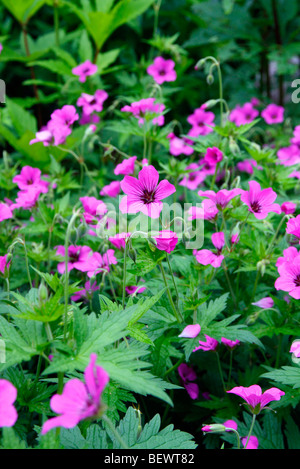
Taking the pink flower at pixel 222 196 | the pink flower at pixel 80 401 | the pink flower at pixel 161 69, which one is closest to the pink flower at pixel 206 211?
the pink flower at pixel 222 196

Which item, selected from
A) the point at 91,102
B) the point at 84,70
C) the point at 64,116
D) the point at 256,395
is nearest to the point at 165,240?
the point at 256,395

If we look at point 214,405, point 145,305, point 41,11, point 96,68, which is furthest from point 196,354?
point 41,11

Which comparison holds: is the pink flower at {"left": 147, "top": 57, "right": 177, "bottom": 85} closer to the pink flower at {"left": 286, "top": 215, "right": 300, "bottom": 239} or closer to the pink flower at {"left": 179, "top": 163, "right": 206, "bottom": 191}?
the pink flower at {"left": 179, "top": 163, "right": 206, "bottom": 191}

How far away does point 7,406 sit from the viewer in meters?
0.91

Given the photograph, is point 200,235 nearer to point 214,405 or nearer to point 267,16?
point 214,405

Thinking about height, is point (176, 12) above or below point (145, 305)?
above

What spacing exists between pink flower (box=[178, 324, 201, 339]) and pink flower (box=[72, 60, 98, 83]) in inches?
68.2

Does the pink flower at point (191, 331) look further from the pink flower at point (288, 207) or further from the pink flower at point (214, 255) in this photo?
the pink flower at point (288, 207)

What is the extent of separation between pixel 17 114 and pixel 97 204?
3.98 ft

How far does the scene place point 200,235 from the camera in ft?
5.67

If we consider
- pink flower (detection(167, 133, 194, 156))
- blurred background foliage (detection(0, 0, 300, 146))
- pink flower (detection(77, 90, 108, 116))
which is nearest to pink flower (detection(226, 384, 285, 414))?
pink flower (detection(167, 133, 194, 156))

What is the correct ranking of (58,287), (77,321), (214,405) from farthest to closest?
(214,405)
(58,287)
(77,321)

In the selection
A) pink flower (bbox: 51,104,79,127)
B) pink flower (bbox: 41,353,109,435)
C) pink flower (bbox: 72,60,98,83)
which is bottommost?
pink flower (bbox: 41,353,109,435)

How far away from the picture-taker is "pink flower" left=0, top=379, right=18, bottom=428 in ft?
2.93
